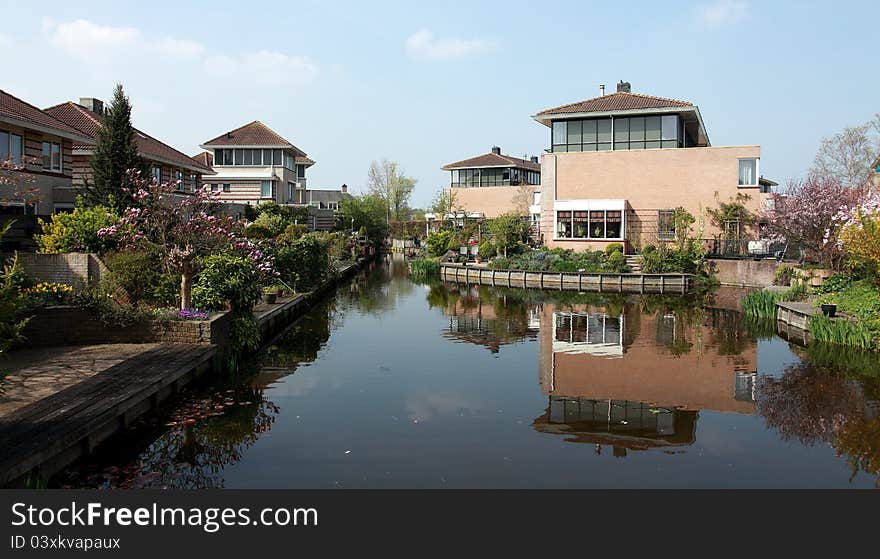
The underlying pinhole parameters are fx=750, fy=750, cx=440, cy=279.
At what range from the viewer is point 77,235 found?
1656cm

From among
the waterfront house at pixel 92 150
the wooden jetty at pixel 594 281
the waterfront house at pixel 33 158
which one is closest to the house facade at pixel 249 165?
the waterfront house at pixel 92 150

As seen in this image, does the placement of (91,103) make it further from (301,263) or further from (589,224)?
(589,224)

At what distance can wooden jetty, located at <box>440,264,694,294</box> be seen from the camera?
3117 cm

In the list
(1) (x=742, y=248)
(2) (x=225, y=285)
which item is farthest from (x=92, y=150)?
(1) (x=742, y=248)

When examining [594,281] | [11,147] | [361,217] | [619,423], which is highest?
[11,147]

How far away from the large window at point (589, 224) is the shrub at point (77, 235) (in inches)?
1031

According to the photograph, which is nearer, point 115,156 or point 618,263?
point 115,156

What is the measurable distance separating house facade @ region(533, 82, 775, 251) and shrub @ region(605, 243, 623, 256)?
36.4 inches

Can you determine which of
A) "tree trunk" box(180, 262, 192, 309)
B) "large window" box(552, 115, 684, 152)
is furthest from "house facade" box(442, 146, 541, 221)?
"tree trunk" box(180, 262, 192, 309)

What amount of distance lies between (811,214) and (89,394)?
2415 cm

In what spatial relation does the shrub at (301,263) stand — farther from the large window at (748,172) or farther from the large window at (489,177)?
the large window at (489,177)

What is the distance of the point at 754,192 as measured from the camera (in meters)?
37.1
